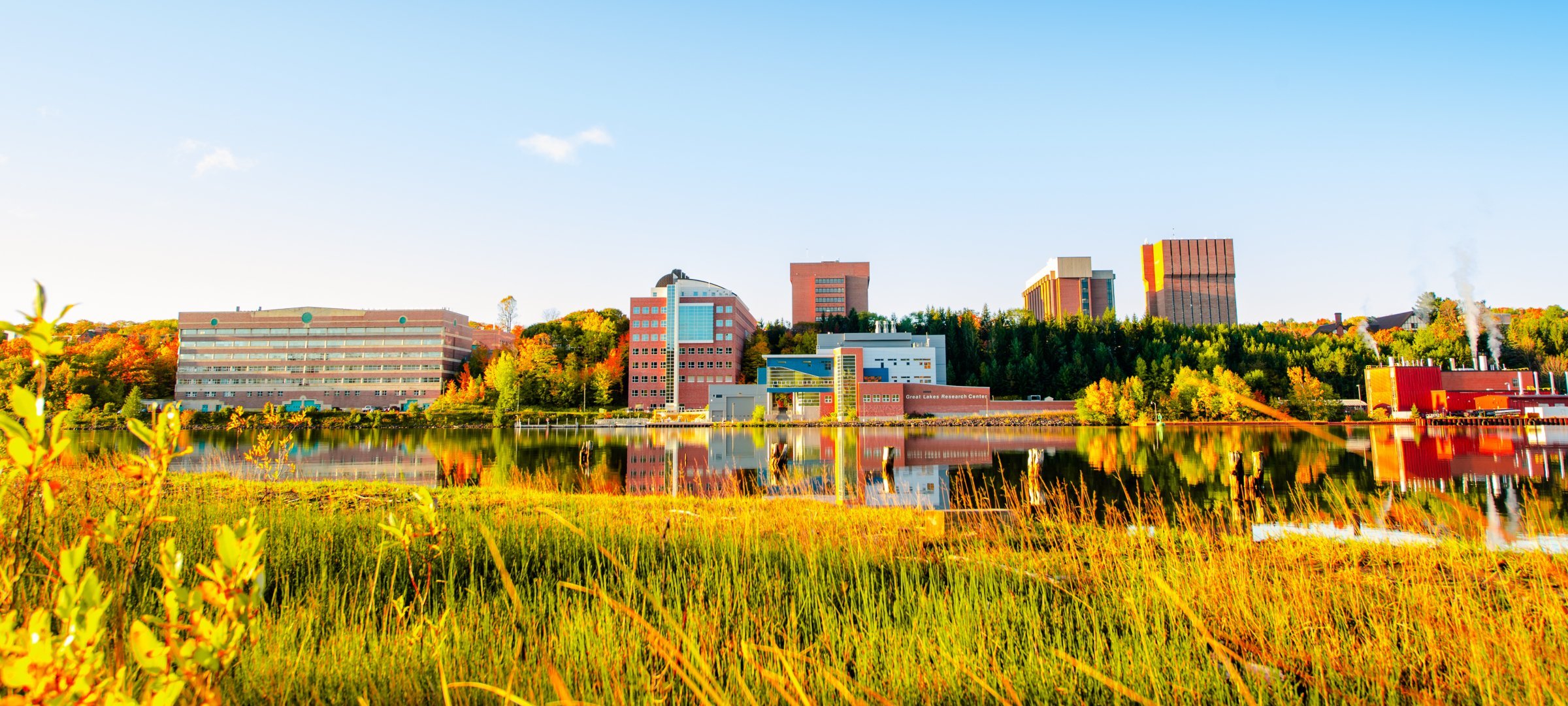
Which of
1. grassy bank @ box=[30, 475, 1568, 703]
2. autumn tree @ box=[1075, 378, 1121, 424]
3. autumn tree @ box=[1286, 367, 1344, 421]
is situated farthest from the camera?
autumn tree @ box=[1075, 378, 1121, 424]

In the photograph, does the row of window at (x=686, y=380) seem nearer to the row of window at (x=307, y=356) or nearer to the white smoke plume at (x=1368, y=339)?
the row of window at (x=307, y=356)

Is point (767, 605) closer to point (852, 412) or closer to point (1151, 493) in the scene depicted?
point (1151, 493)

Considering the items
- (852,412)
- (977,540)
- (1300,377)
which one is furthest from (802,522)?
(1300,377)

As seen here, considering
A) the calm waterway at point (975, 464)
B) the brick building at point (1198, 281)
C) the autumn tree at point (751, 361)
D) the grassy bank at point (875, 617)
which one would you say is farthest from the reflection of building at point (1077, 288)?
the grassy bank at point (875, 617)

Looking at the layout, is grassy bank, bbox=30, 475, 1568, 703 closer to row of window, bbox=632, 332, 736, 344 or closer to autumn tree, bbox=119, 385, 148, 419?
autumn tree, bbox=119, 385, 148, 419

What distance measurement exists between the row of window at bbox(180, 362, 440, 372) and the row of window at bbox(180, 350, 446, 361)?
70 cm

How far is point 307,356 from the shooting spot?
72812 mm

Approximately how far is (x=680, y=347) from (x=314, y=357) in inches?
1503

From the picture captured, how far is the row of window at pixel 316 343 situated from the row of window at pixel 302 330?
74 centimetres

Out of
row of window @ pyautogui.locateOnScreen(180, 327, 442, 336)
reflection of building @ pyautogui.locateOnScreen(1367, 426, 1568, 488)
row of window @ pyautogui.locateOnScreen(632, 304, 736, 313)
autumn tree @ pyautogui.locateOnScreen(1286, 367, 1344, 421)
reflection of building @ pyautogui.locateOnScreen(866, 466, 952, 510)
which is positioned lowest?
reflection of building @ pyautogui.locateOnScreen(1367, 426, 1568, 488)

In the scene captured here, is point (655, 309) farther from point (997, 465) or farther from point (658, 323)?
point (997, 465)

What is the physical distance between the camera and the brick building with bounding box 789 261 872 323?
11969 cm

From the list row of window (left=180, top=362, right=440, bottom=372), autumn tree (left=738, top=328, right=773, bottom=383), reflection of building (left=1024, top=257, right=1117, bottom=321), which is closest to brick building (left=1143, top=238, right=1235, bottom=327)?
reflection of building (left=1024, top=257, right=1117, bottom=321)

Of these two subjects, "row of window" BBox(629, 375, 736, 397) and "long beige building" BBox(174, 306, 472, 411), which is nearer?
"row of window" BBox(629, 375, 736, 397)
